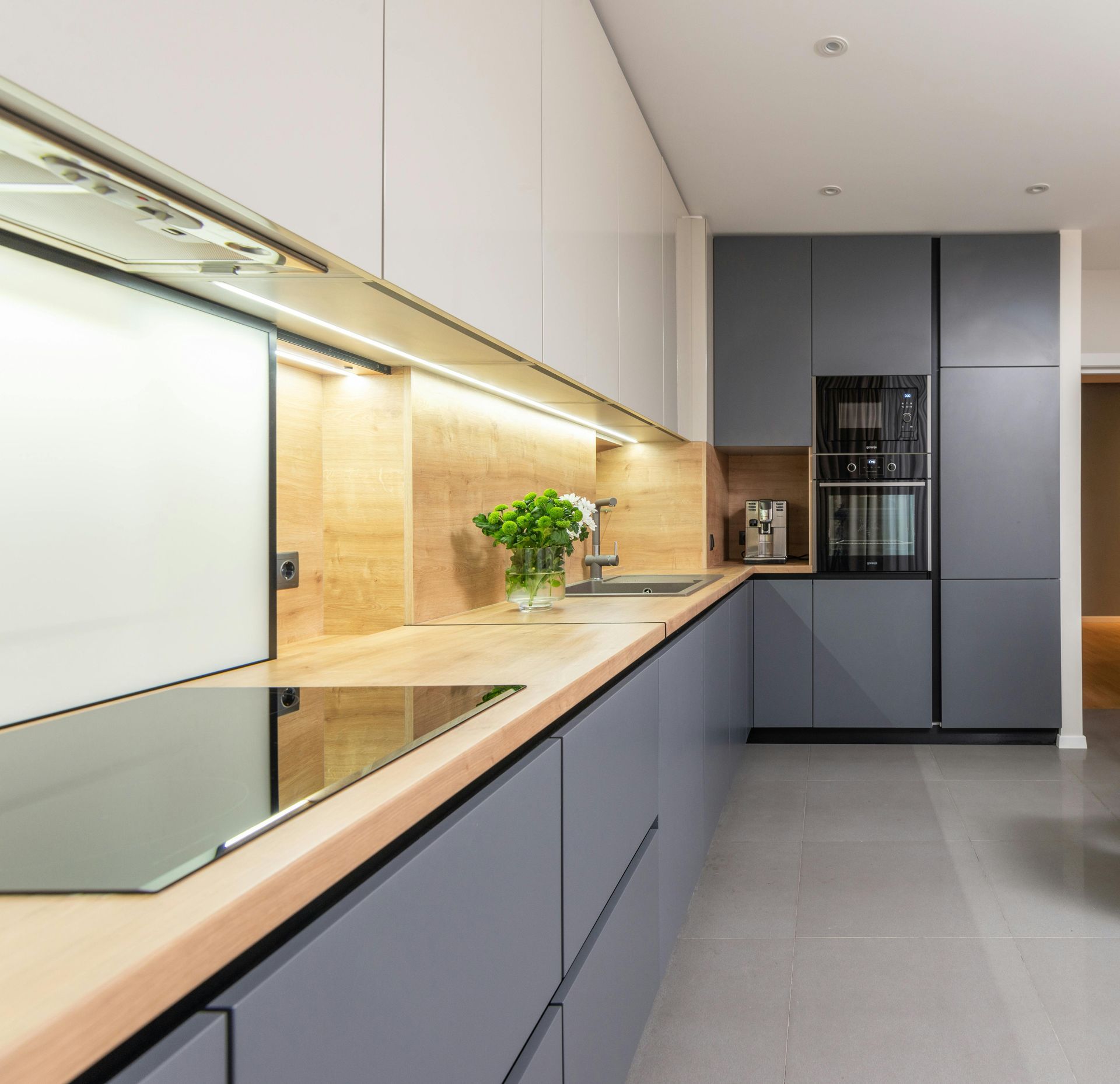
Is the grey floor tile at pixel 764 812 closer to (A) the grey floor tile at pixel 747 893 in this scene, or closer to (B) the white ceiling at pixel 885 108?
(A) the grey floor tile at pixel 747 893

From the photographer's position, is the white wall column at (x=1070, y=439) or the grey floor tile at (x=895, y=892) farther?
the white wall column at (x=1070, y=439)

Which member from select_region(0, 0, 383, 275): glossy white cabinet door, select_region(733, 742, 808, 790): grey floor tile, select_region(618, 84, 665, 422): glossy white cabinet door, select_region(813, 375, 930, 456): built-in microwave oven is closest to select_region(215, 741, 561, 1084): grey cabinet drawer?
select_region(0, 0, 383, 275): glossy white cabinet door

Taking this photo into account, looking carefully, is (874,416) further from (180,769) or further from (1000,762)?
(180,769)

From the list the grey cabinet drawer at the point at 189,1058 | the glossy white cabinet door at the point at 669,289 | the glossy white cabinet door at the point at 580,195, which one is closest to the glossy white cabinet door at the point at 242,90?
the grey cabinet drawer at the point at 189,1058

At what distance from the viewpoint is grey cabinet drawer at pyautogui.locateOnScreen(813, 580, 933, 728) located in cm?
438

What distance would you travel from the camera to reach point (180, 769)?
864 mm

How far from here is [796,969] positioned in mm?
2215

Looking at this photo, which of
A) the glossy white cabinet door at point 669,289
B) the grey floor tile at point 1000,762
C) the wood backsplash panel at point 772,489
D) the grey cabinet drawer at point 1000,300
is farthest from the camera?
the wood backsplash panel at point 772,489

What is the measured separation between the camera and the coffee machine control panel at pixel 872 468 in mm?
4352

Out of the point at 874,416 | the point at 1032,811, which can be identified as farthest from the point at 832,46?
the point at 1032,811

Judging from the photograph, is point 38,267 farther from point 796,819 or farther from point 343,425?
point 796,819

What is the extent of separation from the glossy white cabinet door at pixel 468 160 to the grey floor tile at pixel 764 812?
206 centimetres

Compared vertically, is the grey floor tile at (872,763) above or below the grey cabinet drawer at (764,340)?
below

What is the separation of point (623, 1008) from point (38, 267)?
5.01ft
